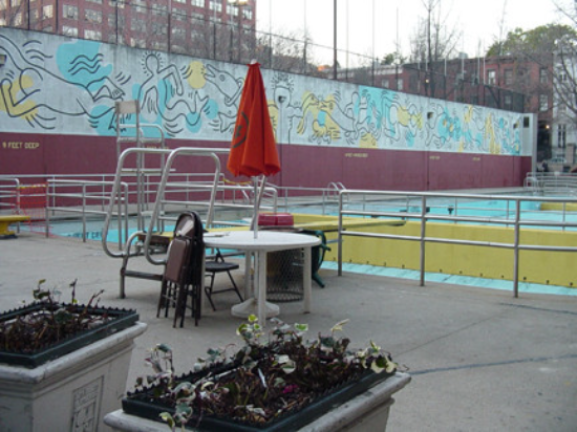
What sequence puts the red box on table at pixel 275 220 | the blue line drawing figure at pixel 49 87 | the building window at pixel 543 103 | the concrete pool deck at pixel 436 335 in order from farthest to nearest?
the building window at pixel 543 103 < the blue line drawing figure at pixel 49 87 < the red box on table at pixel 275 220 < the concrete pool deck at pixel 436 335

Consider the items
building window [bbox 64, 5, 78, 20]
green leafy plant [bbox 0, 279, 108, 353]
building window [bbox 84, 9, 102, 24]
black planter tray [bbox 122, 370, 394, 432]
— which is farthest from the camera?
building window [bbox 84, 9, 102, 24]

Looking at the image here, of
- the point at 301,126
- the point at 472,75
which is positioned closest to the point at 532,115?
the point at 472,75

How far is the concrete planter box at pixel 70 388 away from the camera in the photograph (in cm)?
279

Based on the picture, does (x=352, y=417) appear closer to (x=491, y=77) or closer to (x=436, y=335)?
(x=436, y=335)

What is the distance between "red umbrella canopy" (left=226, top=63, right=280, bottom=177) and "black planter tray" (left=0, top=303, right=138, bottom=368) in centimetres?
289

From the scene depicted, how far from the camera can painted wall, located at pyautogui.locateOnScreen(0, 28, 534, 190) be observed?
1917cm

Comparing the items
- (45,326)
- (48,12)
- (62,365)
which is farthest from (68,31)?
(62,365)

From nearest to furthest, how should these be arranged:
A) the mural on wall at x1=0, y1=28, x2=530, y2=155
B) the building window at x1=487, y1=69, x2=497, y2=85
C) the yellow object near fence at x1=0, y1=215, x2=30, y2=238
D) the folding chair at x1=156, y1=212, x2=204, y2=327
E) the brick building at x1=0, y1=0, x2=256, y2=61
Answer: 1. the folding chair at x1=156, y1=212, x2=204, y2=327
2. the yellow object near fence at x1=0, y1=215, x2=30, y2=238
3. the mural on wall at x1=0, y1=28, x2=530, y2=155
4. the brick building at x1=0, y1=0, x2=256, y2=61
5. the building window at x1=487, y1=69, x2=497, y2=85

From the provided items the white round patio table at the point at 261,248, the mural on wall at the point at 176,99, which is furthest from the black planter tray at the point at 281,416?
the mural on wall at the point at 176,99

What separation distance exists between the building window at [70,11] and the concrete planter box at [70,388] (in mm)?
26204

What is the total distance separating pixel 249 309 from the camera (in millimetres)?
6488

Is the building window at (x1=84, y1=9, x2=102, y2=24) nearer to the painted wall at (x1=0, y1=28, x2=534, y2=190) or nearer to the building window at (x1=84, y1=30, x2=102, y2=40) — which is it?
the building window at (x1=84, y1=30, x2=102, y2=40)

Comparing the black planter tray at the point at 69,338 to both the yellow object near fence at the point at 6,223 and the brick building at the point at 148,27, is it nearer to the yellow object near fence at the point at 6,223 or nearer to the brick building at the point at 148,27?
the yellow object near fence at the point at 6,223

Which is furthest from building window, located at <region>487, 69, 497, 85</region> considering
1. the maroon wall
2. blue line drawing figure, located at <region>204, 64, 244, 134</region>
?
blue line drawing figure, located at <region>204, 64, 244, 134</region>
